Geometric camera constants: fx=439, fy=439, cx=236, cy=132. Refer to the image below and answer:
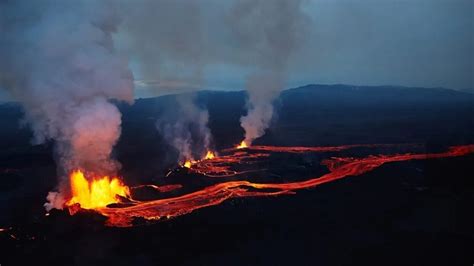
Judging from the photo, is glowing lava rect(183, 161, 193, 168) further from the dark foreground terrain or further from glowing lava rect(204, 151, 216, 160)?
the dark foreground terrain

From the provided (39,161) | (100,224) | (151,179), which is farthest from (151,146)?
(100,224)

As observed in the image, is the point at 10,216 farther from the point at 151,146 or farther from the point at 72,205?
the point at 151,146

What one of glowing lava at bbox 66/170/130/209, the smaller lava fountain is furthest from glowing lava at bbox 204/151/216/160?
glowing lava at bbox 66/170/130/209

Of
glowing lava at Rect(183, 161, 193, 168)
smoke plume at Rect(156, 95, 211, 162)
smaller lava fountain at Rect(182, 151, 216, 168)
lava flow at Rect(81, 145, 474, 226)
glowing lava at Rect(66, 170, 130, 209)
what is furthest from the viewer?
smoke plume at Rect(156, 95, 211, 162)

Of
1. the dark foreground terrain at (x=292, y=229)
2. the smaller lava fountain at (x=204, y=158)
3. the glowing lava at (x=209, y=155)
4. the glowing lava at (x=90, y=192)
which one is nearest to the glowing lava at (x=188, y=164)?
the smaller lava fountain at (x=204, y=158)

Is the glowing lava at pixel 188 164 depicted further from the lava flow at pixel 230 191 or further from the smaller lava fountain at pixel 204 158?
the lava flow at pixel 230 191
